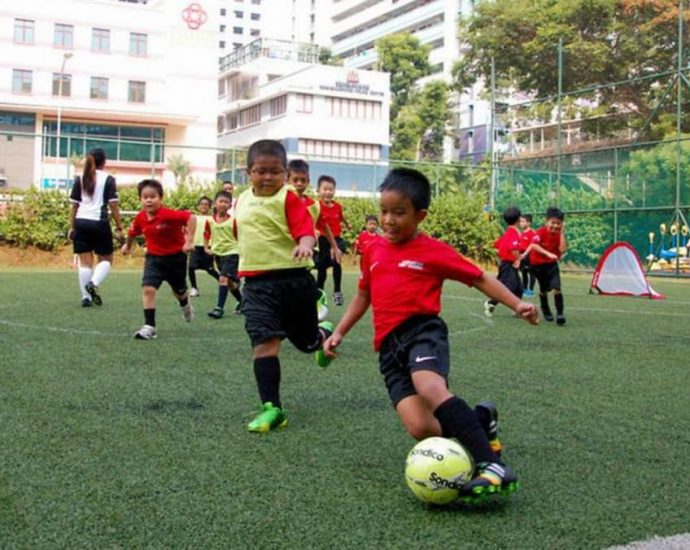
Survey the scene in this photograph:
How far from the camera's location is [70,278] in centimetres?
1616

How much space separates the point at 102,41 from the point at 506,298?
52.7m

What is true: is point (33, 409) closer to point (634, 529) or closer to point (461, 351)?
point (634, 529)

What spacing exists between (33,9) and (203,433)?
52.1m

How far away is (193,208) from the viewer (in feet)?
72.8

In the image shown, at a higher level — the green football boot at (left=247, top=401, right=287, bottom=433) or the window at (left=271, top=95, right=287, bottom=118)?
the window at (left=271, top=95, right=287, bottom=118)

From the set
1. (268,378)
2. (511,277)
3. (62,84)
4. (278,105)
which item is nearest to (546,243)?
(511,277)

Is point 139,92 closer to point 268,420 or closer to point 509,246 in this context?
point 509,246

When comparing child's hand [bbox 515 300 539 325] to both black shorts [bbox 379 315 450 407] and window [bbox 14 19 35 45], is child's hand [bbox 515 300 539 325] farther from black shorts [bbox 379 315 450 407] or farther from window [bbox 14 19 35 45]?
window [bbox 14 19 35 45]

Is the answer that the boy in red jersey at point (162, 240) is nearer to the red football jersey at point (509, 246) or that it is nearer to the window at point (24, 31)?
the red football jersey at point (509, 246)

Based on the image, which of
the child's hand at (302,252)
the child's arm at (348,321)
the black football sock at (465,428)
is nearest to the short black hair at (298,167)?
the child's hand at (302,252)

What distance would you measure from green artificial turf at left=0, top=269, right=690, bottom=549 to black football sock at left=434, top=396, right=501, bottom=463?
7.9 inches

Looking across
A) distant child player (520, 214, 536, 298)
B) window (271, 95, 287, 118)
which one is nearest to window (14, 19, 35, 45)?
window (271, 95, 287, 118)

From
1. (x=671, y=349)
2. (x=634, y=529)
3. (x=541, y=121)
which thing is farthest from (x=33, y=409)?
(x=541, y=121)

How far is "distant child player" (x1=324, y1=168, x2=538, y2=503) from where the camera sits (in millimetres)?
3549
